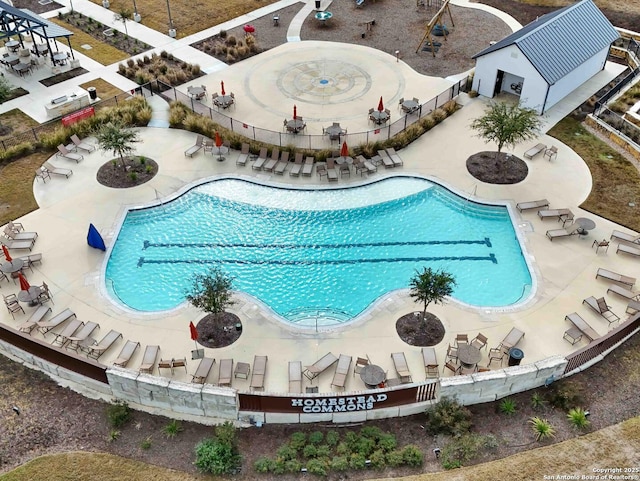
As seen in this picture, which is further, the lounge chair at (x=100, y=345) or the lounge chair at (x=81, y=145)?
the lounge chair at (x=81, y=145)

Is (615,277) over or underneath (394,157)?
underneath

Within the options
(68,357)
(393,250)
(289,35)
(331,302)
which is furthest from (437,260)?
(289,35)

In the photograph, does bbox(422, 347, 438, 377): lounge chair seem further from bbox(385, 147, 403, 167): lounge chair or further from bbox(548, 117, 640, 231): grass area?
bbox(548, 117, 640, 231): grass area

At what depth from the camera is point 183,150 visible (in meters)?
33.2

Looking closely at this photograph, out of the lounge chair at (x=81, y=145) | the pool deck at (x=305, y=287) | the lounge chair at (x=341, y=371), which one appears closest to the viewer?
the lounge chair at (x=341, y=371)

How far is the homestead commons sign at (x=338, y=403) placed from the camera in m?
19.4

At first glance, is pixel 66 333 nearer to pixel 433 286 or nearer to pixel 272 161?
pixel 272 161

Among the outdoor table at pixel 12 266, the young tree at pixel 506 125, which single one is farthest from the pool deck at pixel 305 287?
the young tree at pixel 506 125

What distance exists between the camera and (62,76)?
40.0 metres

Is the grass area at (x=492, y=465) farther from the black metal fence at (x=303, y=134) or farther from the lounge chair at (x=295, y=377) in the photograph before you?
the black metal fence at (x=303, y=134)

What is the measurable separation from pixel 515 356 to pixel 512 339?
1350 mm

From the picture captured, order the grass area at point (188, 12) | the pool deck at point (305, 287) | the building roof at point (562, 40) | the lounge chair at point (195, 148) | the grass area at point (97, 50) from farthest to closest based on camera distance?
Answer: the grass area at point (188, 12) → the grass area at point (97, 50) → the building roof at point (562, 40) → the lounge chair at point (195, 148) → the pool deck at point (305, 287)

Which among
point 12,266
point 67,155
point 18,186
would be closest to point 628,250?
point 12,266

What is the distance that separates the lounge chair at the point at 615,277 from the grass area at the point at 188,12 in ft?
115
